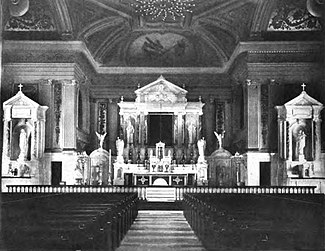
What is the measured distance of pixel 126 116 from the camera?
27516 mm

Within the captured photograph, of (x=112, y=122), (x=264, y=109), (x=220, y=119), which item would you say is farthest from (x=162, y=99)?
(x=264, y=109)

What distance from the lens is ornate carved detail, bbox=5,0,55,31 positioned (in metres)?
22.4

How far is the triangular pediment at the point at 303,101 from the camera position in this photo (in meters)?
22.1

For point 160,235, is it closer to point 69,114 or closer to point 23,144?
point 23,144

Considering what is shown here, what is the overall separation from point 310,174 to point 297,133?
1657 mm

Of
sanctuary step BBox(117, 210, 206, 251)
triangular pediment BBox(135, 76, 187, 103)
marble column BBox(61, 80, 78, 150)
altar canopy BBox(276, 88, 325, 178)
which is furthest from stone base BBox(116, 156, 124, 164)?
sanctuary step BBox(117, 210, 206, 251)

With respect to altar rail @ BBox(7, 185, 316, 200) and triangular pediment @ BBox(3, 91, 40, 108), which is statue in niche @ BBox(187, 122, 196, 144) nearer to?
triangular pediment @ BBox(3, 91, 40, 108)

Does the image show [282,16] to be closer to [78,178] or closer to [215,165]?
[215,165]

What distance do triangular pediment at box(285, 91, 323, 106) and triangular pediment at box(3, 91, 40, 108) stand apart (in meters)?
9.15

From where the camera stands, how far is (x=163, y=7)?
903 inches

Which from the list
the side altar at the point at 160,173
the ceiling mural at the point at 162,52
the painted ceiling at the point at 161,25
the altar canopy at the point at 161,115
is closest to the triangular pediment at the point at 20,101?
the painted ceiling at the point at 161,25

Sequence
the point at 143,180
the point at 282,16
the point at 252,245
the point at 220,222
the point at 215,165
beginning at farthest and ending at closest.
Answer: the point at 215,165
the point at 143,180
the point at 282,16
the point at 220,222
the point at 252,245

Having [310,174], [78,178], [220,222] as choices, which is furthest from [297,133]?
[220,222]

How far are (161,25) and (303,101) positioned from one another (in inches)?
279
